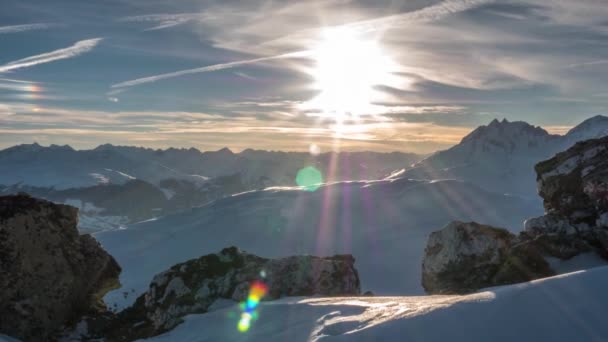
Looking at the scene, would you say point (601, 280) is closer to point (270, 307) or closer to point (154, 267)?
point (270, 307)

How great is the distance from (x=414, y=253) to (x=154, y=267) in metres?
48.9

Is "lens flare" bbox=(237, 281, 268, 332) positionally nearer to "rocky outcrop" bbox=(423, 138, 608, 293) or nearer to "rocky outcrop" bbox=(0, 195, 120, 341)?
"rocky outcrop" bbox=(0, 195, 120, 341)

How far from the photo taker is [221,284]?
19828mm

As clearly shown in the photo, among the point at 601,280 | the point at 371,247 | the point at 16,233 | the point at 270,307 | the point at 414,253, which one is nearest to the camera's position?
the point at 601,280

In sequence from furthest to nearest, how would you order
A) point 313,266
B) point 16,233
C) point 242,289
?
point 313,266, point 242,289, point 16,233

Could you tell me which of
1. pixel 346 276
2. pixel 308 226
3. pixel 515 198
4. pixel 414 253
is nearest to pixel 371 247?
pixel 414 253

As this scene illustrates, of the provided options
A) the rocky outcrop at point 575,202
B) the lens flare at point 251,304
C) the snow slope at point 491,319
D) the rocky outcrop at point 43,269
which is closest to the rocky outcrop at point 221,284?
the lens flare at point 251,304

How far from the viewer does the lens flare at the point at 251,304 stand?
13.9m

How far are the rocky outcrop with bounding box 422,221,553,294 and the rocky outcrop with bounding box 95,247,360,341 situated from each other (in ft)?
12.4

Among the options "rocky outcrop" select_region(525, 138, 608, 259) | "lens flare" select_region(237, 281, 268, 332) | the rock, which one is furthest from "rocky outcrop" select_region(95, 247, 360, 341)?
the rock

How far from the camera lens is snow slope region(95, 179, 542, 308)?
83.4 m

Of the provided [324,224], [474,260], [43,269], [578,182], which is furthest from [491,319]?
[324,224]

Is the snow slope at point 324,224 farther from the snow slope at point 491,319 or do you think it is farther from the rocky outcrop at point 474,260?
the snow slope at point 491,319

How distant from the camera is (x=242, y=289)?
63.0 feet
